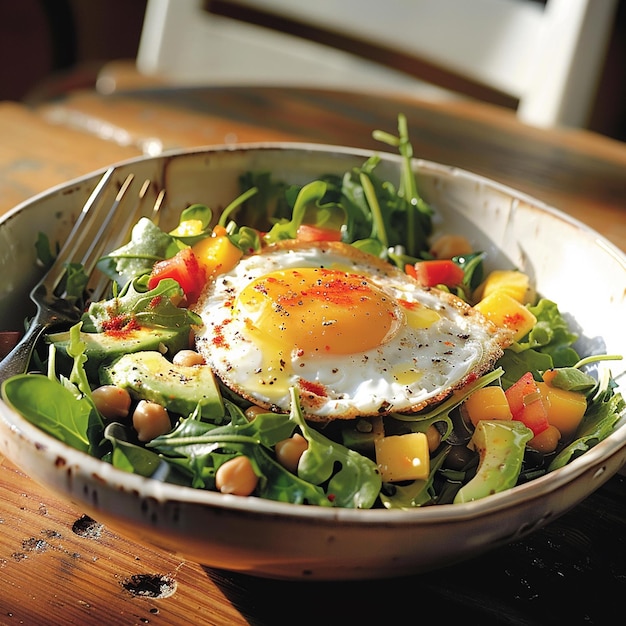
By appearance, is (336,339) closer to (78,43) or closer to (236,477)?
(236,477)

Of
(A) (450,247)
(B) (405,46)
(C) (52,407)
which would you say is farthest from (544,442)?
(B) (405,46)

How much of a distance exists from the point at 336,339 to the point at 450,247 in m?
0.72

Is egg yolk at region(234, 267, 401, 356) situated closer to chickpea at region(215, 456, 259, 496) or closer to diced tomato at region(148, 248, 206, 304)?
diced tomato at region(148, 248, 206, 304)

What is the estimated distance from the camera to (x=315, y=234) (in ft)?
7.90

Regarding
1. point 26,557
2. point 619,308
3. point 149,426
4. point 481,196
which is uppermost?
point 481,196

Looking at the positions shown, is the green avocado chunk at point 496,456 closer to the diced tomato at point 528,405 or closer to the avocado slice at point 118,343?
the diced tomato at point 528,405

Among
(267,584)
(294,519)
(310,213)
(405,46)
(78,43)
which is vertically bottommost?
(267,584)

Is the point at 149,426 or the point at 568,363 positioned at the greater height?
the point at 568,363

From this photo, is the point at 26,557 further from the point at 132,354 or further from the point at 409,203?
the point at 409,203

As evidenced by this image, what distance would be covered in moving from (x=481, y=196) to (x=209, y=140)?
4.80ft

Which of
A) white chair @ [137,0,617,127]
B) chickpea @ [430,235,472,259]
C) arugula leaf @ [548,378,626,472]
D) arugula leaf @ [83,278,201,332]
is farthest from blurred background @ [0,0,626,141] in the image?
arugula leaf @ [548,378,626,472]

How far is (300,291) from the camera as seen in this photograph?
6.59 feet

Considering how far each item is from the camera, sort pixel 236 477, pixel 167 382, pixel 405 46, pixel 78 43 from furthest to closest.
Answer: pixel 78 43, pixel 405 46, pixel 167 382, pixel 236 477

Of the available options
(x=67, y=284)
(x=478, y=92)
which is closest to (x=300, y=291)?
(x=67, y=284)
